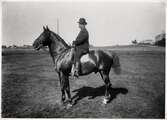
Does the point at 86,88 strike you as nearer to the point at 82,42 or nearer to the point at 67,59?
the point at 67,59

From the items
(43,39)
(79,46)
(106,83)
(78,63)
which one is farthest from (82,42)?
(106,83)

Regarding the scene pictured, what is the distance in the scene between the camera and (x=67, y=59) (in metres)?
3.43

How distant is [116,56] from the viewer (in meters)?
3.55

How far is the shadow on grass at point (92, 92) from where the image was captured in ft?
11.8

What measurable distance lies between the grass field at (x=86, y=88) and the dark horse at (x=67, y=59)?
141mm

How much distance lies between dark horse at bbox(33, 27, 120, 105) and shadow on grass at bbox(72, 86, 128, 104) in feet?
0.29

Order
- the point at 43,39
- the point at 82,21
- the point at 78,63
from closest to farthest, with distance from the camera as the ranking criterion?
1. the point at 78,63
2. the point at 43,39
3. the point at 82,21

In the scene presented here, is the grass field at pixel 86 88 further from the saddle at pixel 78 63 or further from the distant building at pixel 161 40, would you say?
the saddle at pixel 78 63

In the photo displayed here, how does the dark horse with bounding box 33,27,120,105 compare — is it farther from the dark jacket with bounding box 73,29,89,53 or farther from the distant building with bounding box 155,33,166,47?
the distant building with bounding box 155,33,166,47

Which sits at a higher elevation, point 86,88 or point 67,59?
point 67,59

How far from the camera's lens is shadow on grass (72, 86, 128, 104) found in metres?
3.59

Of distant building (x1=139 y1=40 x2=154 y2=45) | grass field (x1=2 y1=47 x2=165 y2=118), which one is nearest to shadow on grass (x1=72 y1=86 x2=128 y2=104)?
grass field (x1=2 y1=47 x2=165 y2=118)

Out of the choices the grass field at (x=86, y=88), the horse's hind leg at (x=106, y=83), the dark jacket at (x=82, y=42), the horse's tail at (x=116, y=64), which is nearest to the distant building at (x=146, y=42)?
the grass field at (x=86, y=88)

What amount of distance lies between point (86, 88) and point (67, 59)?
52 cm
